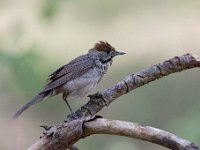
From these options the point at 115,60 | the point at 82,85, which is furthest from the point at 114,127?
the point at 115,60

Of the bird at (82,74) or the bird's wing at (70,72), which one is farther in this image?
the bird at (82,74)

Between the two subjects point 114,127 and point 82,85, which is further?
point 82,85

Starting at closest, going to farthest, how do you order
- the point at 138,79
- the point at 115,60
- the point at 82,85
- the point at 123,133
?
the point at 123,133
the point at 138,79
the point at 82,85
the point at 115,60

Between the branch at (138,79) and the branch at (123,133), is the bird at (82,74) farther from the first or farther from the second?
the branch at (123,133)

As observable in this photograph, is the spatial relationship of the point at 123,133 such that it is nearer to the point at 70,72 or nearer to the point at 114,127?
the point at 114,127

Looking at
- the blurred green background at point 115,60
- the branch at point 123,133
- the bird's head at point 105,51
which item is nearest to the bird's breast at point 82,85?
the bird's head at point 105,51

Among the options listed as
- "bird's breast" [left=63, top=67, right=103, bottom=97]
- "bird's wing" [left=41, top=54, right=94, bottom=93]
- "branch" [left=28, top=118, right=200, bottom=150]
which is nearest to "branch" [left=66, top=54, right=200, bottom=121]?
"branch" [left=28, top=118, right=200, bottom=150]

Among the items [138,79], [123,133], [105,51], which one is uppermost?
[105,51]

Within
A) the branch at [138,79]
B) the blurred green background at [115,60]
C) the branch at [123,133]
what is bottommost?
the branch at [123,133]
